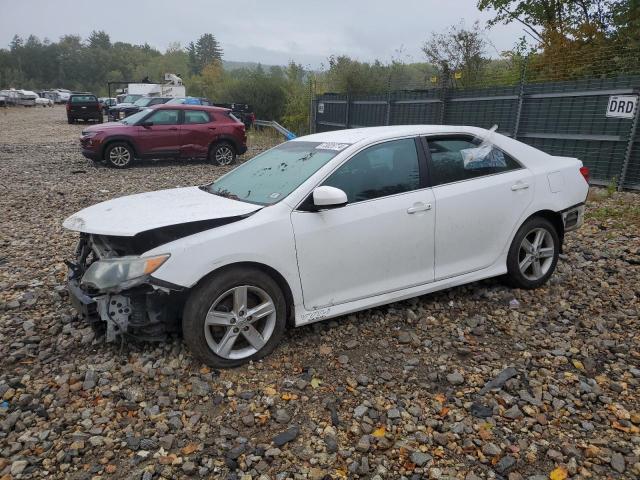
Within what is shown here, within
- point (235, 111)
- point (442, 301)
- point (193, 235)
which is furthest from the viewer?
point (235, 111)

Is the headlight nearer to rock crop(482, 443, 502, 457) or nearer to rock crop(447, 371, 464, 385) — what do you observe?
rock crop(447, 371, 464, 385)

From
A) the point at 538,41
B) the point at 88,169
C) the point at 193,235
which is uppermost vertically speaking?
the point at 538,41

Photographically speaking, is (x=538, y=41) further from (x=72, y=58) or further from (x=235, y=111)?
(x=72, y=58)

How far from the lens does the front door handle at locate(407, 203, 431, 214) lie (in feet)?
12.5

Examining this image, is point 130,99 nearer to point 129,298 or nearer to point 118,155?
point 118,155

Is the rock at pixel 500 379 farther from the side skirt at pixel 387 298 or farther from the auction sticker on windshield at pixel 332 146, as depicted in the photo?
the auction sticker on windshield at pixel 332 146

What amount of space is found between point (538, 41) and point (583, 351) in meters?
18.0

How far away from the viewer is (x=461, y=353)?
11.9ft

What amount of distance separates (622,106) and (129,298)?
944cm

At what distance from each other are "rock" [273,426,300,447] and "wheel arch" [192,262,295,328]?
86 cm

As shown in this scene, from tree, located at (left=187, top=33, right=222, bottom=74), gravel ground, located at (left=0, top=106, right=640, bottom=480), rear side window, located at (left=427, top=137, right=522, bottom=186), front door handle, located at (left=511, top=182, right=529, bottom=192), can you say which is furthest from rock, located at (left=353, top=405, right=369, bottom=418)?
tree, located at (left=187, top=33, right=222, bottom=74)

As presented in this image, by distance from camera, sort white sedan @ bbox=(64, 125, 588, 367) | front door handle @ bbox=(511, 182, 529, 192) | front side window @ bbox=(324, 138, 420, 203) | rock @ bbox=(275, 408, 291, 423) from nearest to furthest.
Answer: rock @ bbox=(275, 408, 291, 423)
white sedan @ bbox=(64, 125, 588, 367)
front side window @ bbox=(324, 138, 420, 203)
front door handle @ bbox=(511, 182, 529, 192)

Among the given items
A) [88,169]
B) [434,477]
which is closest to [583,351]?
[434,477]

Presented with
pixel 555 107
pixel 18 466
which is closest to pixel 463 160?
pixel 18 466
